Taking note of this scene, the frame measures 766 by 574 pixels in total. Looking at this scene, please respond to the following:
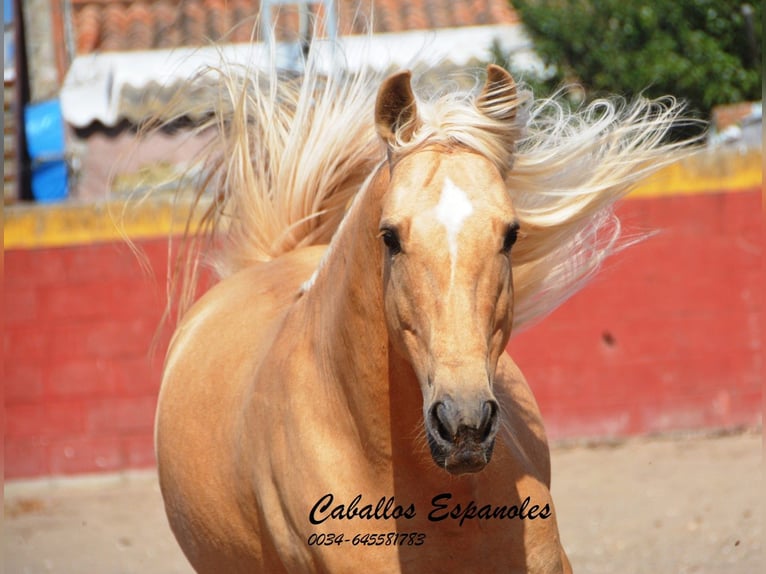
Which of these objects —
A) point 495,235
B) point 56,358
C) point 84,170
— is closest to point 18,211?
point 56,358

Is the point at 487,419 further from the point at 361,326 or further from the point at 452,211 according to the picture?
the point at 361,326

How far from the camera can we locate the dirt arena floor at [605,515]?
561 cm

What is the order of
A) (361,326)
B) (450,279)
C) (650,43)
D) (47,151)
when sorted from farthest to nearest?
(47,151)
(650,43)
(361,326)
(450,279)

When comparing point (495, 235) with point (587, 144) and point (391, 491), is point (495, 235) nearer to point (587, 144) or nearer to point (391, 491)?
point (391, 491)

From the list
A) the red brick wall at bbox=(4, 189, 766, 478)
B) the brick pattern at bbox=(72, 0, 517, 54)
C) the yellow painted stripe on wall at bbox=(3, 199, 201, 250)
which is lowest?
the brick pattern at bbox=(72, 0, 517, 54)

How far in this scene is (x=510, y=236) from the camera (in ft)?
7.56

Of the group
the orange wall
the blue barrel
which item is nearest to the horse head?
the orange wall

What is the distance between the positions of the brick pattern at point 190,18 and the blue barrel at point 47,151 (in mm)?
1304

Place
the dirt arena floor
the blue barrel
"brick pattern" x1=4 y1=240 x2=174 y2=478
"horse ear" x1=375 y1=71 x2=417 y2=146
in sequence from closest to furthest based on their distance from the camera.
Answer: "horse ear" x1=375 y1=71 x2=417 y2=146
the dirt arena floor
"brick pattern" x1=4 y1=240 x2=174 y2=478
the blue barrel

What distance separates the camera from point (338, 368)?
2.62m

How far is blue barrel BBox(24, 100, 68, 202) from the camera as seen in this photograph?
1198 centimetres

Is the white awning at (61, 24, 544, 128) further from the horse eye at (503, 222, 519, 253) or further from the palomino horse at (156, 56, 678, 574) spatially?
the horse eye at (503, 222, 519, 253)

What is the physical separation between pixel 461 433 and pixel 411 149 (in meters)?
0.64

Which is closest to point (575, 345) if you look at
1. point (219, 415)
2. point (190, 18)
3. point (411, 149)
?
point (219, 415)
